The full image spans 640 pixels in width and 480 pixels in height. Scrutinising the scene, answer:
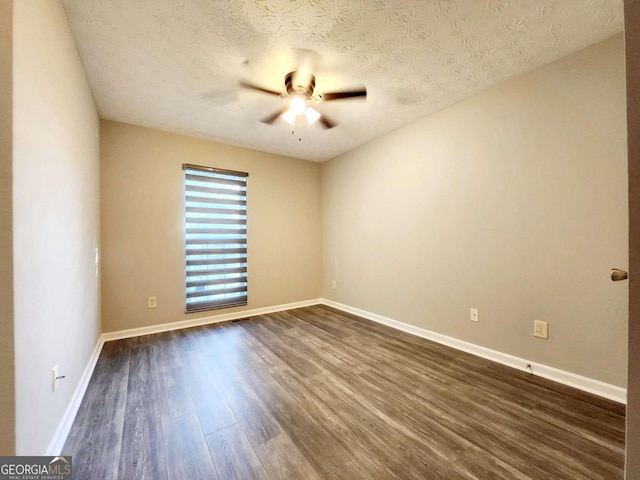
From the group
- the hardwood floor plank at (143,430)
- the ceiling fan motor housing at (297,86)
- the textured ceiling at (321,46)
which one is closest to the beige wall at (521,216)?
the textured ceiling at (321,46)

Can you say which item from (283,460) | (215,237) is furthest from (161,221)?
(283,460)

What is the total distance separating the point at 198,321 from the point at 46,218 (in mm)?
2400

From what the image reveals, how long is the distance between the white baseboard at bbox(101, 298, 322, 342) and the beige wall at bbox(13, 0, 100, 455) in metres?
0.98

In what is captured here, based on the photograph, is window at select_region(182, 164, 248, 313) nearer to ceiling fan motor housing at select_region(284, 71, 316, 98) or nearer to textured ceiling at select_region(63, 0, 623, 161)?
textured ceiling at select_region(63, 0, 623, 161)

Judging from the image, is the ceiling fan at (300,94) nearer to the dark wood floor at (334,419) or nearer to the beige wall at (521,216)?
the beige wall at (521,216)

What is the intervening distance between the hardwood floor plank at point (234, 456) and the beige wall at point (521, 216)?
6.88ft

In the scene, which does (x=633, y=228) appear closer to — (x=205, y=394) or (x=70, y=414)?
(x=205, y=394)

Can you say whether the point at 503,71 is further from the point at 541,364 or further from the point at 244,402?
the point at 244,402

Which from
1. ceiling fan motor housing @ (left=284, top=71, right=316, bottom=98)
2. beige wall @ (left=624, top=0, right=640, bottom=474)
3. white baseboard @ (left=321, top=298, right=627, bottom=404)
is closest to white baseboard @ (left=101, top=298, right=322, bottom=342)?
white baseboard @ (left=321, top=298, right=627, bottom=404)

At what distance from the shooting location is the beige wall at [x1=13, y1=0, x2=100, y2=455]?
0.94m

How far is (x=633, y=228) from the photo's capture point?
536 millimetres

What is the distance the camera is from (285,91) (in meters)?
2.19

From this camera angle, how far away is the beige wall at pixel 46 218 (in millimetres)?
935

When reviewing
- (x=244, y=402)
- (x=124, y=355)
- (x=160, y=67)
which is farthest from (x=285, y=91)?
(x=124, y=355)
